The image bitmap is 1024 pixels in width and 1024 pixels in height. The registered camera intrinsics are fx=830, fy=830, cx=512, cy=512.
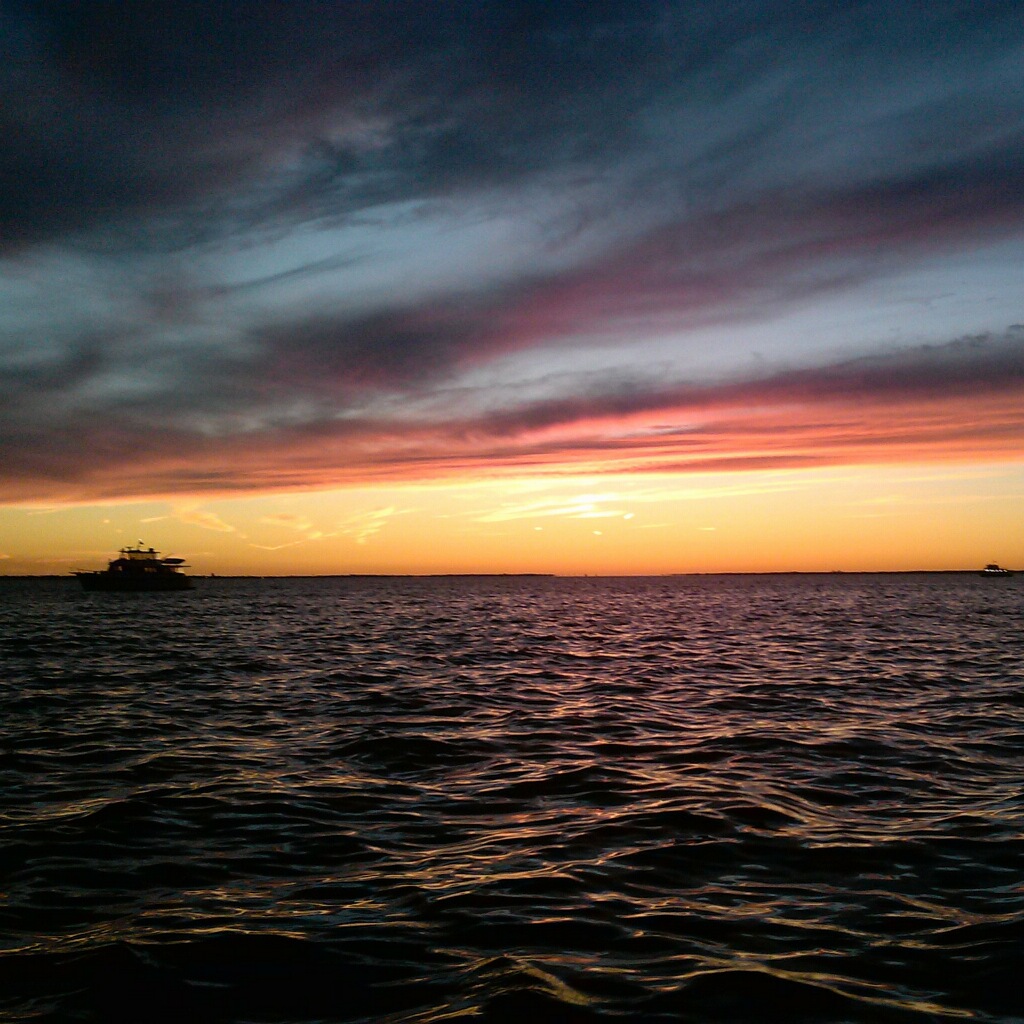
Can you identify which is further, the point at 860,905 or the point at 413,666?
the point at 413,666

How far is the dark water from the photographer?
659 centimetres

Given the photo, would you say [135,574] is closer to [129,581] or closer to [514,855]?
[129,581]

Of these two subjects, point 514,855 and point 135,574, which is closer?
point 514,855

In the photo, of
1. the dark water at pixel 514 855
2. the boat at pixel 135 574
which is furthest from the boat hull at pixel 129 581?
the dark water at pixel 514 855

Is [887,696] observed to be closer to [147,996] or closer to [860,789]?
[860,789]

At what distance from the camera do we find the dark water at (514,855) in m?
6.59

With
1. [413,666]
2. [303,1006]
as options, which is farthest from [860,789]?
[413,666]

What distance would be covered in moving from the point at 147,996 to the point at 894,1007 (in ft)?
18.8

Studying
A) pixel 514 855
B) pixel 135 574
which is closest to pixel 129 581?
pixel 135 574

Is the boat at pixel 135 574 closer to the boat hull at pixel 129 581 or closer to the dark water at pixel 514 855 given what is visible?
the boat hull at pixel 129 581

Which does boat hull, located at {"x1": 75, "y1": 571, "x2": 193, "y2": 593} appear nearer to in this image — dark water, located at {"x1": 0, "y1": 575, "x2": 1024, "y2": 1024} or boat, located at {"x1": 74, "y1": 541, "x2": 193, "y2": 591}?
boat, located at {"x1": 74, "y1": 541, "x2": 193, "y2": 591}

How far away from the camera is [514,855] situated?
990 cm

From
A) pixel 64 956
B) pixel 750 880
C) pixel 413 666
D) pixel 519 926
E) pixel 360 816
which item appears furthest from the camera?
pixel 413 666

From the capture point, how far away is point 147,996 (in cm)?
655
